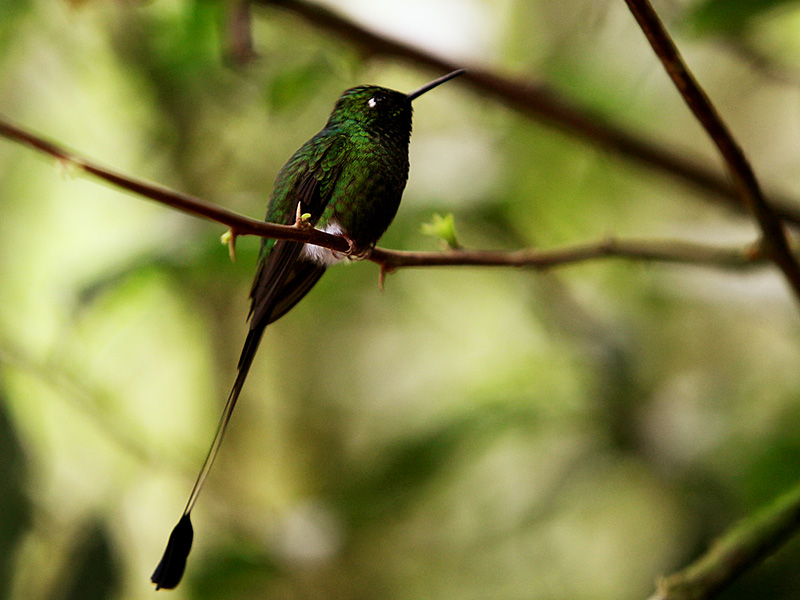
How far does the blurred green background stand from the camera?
1562mm

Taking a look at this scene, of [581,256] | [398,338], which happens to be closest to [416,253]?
[581,256]

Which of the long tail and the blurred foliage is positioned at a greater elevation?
the blurred foliage

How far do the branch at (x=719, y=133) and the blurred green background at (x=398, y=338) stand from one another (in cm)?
48

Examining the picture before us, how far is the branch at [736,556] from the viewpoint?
0.82 m

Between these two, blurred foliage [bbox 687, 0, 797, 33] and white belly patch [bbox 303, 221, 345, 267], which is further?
blurred foliage [bbox 687, 0, 797, 33]

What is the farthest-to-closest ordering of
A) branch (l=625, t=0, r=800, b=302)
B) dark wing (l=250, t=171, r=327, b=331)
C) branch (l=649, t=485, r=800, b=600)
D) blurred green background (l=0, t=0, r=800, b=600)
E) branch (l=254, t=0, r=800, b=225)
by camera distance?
blurred green background (l=0, t=0, r=800, b=600) → branch (l=254, t=0, r=800, b=225) → branch (l=649, t=485, r=800, b=600) → dark wing (l=250, t=171, r=327, b=331) → branch (l=625, t=0, r=800, b=302)

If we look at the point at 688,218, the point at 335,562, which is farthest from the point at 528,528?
the point at 688,218

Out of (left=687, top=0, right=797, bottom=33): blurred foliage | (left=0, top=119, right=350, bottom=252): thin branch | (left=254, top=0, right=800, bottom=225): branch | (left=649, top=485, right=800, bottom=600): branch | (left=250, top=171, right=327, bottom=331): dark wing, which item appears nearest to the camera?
(left=0, top=119, right=350, bottom=252): thin branch

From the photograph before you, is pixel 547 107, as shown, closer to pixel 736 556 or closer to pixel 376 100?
pixel 376 100

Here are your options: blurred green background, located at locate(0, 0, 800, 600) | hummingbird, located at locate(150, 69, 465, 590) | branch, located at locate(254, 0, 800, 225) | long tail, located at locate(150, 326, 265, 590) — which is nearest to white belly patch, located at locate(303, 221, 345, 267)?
hummingbird, located at locate(150, 69, 465, 590)

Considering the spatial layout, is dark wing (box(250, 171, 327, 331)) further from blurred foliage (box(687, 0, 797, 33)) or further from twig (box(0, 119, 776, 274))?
blurred foliage (box(687, 0, 797, 33))

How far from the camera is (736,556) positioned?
0.84 meters

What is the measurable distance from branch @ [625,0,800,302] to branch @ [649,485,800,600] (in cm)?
27

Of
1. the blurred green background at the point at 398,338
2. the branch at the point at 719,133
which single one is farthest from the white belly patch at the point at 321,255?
the blurred green background at the point at 398,338
